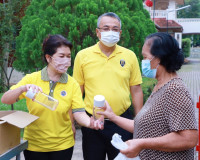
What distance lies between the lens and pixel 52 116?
9.32 ft

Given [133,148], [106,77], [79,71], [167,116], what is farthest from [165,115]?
[79,71]

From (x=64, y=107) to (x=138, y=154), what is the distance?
2.87 ft

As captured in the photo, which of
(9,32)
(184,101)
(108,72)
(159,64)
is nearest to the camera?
(184,101)

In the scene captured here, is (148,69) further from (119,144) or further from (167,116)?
(119,144)

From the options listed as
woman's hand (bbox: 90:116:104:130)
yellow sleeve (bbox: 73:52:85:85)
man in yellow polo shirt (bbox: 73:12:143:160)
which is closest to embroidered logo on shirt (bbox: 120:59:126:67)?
man in yellow polo shirt (bbox: 73:12:143:160)

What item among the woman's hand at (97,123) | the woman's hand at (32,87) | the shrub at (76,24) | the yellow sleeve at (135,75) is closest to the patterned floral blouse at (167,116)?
the woman's hand at (97,123)

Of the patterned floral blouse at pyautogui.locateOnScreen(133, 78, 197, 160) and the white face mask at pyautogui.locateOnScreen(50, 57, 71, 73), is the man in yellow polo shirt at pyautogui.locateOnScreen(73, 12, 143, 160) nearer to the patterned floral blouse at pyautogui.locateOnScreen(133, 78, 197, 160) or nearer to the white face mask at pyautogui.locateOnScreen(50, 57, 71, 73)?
the white face mask at pyautogui.locateOnScreen(50, 57, 71, 73)

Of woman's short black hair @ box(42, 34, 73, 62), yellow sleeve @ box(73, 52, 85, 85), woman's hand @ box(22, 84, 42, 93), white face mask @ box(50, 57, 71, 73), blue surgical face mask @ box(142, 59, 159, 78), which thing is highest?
woman's short black hair @ box(42, 34, 73, 62)

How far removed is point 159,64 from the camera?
2221 mm

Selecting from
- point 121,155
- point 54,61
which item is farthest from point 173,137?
point 54,61

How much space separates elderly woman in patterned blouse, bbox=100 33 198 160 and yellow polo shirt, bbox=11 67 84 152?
2.60ft

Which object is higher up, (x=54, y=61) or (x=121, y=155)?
(x=54, y=61)

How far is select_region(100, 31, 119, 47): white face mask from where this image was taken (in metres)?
3.51

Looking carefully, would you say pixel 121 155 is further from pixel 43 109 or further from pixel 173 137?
pixel 43 109
